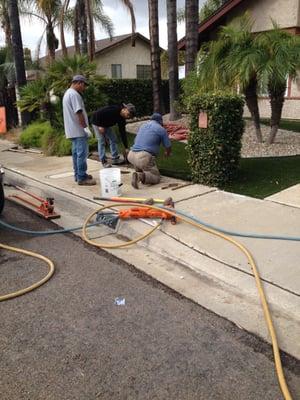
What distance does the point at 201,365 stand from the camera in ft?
9.30

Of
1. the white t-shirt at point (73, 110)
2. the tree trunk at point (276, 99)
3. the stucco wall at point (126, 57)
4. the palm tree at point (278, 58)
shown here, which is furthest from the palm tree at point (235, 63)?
the stucco wall at point (126, 57)

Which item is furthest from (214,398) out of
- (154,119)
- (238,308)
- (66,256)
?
(154,119)

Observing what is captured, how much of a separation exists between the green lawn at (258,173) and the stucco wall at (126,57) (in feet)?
68.4

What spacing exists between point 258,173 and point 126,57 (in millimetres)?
23568

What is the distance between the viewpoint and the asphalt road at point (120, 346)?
2627 millimetres

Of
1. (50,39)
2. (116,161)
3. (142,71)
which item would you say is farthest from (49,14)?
(116,161)

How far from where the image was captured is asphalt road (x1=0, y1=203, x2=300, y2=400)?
2.63 m

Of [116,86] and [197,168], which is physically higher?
[116,86]

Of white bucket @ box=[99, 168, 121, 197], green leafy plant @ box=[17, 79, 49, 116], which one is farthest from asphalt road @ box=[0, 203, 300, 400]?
green leafy plant @ box=[17, 79, 49, 116]

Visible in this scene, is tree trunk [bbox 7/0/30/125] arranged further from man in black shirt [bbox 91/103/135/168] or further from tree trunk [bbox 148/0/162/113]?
man in black shirt [bbox 91/103/135/168]

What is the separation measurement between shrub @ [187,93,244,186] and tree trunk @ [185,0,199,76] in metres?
6.27

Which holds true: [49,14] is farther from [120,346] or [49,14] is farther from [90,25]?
[120,346]

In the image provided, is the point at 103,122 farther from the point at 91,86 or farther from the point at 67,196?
the point at 91,86

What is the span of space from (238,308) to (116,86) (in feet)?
50.7
